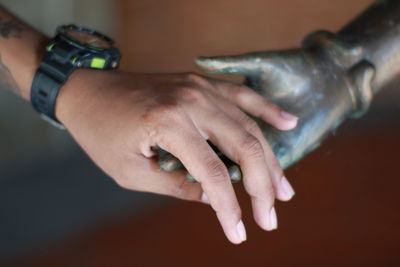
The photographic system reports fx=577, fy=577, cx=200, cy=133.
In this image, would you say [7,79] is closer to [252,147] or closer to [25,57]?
[25,57]

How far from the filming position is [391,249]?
2.60 m

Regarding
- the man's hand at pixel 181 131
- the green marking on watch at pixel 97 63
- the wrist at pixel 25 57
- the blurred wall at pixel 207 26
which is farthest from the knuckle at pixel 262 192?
the blurred wall at pixel 207 26

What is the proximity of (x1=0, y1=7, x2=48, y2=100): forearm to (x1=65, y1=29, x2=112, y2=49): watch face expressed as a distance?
0.19ft

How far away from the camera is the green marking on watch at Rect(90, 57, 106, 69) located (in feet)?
3.08

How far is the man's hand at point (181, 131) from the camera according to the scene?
0.76 m

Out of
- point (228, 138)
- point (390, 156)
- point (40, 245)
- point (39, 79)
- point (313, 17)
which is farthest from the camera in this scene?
point (313, 17)

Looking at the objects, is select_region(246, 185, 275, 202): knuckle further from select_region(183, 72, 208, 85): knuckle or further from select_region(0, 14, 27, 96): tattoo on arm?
select_region(0, 14, 27, 96): tattoo on arm

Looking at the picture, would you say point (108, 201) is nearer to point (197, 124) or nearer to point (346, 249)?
point (346, 249)

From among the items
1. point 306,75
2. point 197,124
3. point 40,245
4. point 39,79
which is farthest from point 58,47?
point 40,245

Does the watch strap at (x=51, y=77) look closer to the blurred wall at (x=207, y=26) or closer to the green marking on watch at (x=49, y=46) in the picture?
the green marking on watch at (x=49, y=46)

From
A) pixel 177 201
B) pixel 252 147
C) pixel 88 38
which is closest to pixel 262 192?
pixel 252 147

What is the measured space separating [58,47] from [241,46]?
2935mm

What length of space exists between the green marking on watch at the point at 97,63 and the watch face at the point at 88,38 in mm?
31

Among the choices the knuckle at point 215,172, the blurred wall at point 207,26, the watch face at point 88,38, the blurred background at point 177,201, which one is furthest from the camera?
the blurred wall at point 207,26
